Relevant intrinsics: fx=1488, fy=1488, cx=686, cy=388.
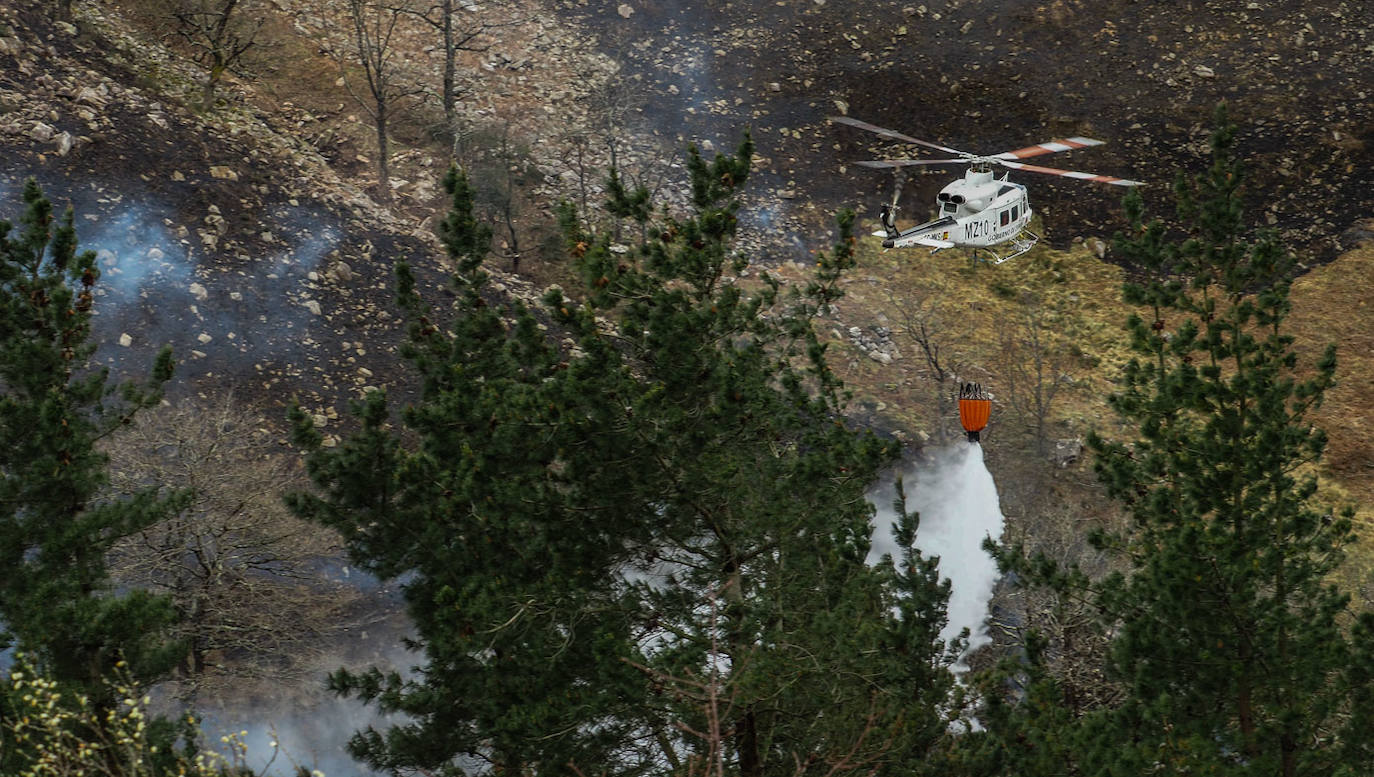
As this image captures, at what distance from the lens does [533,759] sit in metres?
16.0

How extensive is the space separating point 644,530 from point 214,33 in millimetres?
34921

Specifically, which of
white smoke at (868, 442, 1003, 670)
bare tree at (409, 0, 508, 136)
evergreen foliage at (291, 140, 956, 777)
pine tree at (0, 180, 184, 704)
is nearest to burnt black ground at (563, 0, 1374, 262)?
bare tree at (409, 0, 508, 136)

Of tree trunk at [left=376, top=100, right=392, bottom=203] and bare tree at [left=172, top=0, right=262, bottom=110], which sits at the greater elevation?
bare tree at [left=172, top=0, right=262, bottom=110]

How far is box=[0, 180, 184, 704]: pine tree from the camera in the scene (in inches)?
623

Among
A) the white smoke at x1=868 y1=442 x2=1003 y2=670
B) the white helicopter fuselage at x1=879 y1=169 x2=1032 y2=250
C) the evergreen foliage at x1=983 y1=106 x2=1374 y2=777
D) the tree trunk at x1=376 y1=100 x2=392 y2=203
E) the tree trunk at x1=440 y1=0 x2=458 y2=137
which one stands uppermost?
the tree trunk at x1=440 y1=0 x2=458 y2=137

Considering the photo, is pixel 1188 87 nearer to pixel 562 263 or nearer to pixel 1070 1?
pixel 1070 1

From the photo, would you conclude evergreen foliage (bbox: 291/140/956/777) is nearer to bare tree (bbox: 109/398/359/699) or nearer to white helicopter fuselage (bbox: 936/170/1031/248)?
bare tree (bbox: 109/398/359/699)

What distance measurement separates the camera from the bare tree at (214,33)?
43219 mm

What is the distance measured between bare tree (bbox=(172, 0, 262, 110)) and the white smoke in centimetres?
2250

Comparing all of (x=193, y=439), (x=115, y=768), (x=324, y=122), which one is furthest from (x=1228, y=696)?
(x=324, y=122)

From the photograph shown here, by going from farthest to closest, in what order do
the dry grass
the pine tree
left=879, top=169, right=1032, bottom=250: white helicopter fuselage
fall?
1. the dry grass
2. left=879, top=169, right=1032, bottom=250: white helicopter fuselage
3. the pine tree

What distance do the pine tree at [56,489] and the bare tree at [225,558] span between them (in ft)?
33.5

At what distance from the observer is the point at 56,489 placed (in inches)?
650

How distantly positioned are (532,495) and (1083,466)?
2838 centimetres
